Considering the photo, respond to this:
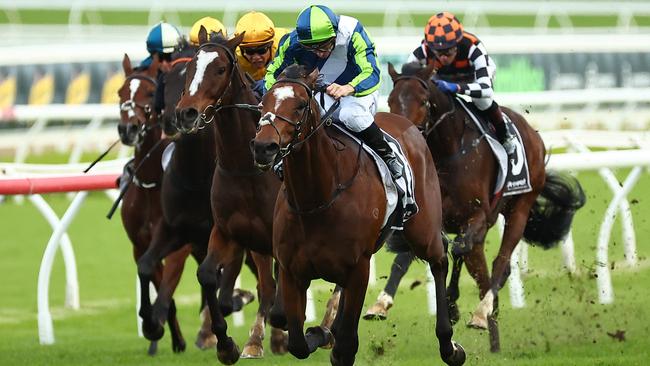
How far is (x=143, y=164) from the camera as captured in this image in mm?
7863

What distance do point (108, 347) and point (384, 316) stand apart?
1.80 metres

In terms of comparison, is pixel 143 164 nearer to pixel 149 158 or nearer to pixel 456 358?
pixel 149 158

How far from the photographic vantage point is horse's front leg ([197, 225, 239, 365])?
263 inches

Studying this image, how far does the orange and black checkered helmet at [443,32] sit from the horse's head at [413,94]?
218mm

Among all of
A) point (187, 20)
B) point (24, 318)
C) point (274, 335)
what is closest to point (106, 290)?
point (24, 318)

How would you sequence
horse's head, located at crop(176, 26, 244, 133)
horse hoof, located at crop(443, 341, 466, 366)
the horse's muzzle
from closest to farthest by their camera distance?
the horse's muzzle, horse's head, located at crop(176, 26, 244, 133), horse hoof, located at crop(443, 341, 466, 366)

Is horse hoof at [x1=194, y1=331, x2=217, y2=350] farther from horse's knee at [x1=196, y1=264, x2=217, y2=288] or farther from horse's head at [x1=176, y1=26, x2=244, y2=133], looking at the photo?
horse's head at [x1=176, y1=26, x2=244, y2=133]

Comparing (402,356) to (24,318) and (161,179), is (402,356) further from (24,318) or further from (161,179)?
(24,318)

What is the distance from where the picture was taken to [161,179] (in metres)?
7.85

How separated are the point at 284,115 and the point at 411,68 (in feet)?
8.55

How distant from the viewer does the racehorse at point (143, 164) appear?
773 cm

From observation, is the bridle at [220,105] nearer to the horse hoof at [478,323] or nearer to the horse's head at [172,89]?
the horse's head at [172,89]

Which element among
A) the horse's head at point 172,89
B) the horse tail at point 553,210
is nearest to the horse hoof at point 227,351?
the horse's head at point 172,89

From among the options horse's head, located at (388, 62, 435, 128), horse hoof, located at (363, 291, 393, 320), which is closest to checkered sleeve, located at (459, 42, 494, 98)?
horse's head, located at (388, 62, 435, 128)
